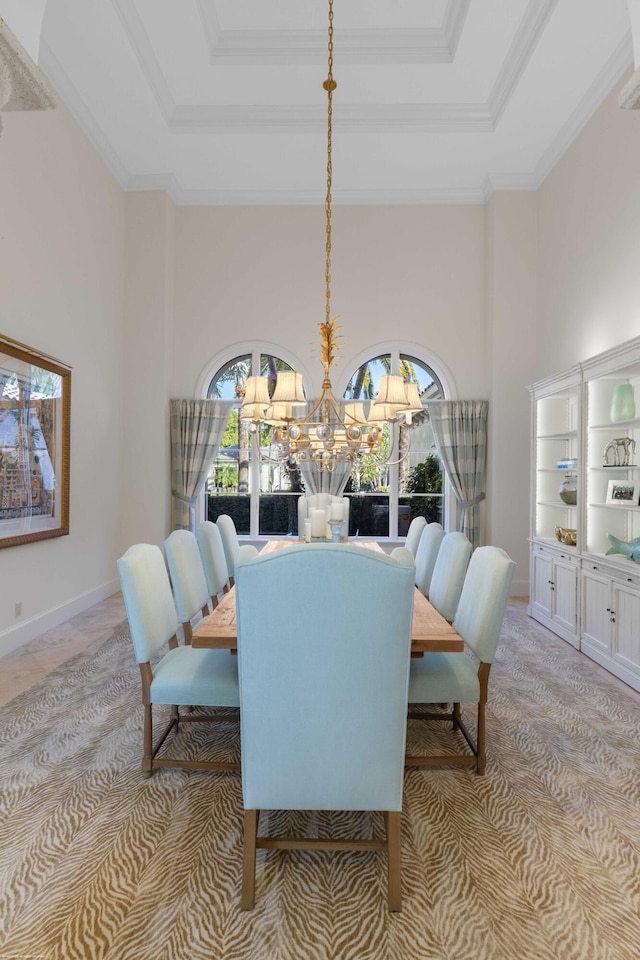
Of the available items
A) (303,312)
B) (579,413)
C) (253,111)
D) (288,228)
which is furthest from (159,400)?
(579,413)

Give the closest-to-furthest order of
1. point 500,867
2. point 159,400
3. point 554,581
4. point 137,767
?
point 500,867 < point 137,767 < point 554,581 < point 159,400

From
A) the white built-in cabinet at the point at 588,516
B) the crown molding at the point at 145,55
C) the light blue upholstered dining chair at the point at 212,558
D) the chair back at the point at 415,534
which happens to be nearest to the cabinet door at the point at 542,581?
the white built-in cabinet at the point at 588,516

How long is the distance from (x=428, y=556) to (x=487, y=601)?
48.5 inches

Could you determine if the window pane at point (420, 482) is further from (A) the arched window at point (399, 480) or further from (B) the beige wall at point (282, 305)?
(B) the beige wall at point (282, 305)

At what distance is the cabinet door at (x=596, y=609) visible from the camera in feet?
11.2

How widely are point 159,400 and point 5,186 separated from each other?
2.35 metres

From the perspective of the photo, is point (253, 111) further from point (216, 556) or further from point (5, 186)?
point (216, 556)

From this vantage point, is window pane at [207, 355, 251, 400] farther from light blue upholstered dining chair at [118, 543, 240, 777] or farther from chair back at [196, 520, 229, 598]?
light blue upholstered dining chair at [118, 543, 240, 777]

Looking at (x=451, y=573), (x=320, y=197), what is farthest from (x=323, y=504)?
(x=320, y=197)

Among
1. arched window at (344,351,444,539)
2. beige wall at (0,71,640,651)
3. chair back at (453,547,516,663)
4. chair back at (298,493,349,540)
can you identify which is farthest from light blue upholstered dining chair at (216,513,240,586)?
arched window at (344,351,444,539)

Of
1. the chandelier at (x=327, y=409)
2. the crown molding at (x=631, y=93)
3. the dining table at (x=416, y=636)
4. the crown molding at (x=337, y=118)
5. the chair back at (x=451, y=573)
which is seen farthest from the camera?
the crown molding at (x=337, y=118)

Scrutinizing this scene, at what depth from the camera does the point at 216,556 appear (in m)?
3.16

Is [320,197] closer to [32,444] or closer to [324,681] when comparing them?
[32,444]

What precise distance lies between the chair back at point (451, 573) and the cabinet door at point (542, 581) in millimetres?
1954
